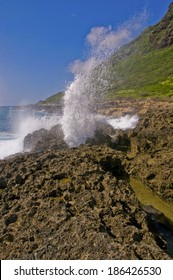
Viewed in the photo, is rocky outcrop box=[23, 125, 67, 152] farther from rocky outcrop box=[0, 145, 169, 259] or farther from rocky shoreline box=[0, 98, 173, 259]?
rocky outcrop box=[0, 145, 169, 259]

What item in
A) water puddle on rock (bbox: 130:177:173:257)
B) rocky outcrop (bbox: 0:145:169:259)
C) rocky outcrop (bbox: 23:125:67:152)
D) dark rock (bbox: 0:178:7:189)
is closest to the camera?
rocky outcrop (bbox: 0:145:169:259)

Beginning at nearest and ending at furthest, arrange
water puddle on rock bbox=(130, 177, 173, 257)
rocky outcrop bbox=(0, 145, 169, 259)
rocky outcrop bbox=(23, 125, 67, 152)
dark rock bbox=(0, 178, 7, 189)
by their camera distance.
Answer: rocky outcrop bbox=(0, 145, 169, 259), water puddle on rock bbox=(130, 177, 173, 257), dark rock bbox=(0, 178, 7, 189), rocky outcrop bbox=(23, 125, 67, 152)

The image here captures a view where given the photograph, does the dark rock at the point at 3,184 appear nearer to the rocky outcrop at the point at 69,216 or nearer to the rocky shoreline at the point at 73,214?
the rocky shoreline at the point at 73,214

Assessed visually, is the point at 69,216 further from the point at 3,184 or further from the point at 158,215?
the point at 158,215

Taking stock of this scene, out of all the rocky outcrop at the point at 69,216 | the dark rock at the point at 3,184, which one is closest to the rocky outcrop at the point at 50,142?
the rocky outcrop at the point at 69,216

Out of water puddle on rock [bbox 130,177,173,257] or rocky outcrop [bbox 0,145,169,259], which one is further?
water puddle on rock [bbox 130,177,173,257]

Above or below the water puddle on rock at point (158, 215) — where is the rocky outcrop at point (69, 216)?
above

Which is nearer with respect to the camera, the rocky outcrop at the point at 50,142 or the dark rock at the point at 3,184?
the dark rock at the point at 3,184

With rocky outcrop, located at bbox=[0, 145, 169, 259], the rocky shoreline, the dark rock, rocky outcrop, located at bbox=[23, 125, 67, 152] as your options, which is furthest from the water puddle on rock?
rocky outcrop, located at bbox=[23, 125, 67, 152]

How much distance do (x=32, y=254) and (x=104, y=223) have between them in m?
2.02

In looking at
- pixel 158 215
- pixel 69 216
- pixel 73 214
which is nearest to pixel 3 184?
pixel 73 214

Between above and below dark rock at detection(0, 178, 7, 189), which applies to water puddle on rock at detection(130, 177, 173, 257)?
below
